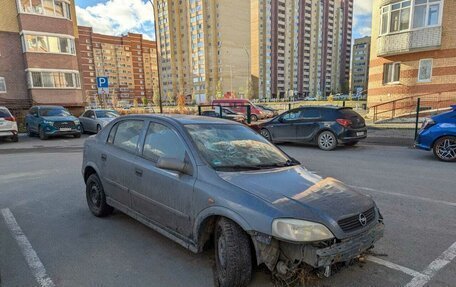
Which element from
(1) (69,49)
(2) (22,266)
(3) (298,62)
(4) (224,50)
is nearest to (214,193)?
(2) (22,266)

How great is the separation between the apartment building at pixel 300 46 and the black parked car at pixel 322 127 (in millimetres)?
93910

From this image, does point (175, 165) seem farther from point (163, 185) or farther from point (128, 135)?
point (128, 135)

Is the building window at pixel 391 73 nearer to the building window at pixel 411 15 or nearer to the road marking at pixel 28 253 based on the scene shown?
the building window at pixel 411 15

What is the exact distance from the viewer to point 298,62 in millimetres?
120062

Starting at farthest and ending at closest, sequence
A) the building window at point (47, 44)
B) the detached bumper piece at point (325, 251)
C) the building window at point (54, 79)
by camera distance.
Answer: the building window at point (54, 79) → the building window at point (47, 44) → the detached bumper piece at point (325, 251)

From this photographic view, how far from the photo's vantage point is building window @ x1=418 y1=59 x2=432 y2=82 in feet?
58.1

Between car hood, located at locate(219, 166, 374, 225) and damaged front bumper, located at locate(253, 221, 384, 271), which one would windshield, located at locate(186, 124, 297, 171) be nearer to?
car hood, located at locate(219, 166, 374, 225)

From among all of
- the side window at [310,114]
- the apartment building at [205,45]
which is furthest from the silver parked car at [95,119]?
the apartment building at [205,45]

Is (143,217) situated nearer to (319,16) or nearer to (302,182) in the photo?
(302,182)

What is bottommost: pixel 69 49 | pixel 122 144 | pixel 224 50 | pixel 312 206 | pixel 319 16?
pixel 312 206

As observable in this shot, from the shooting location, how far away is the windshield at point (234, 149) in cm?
312

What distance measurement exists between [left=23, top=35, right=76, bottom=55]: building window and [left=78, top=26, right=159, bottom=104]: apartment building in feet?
297

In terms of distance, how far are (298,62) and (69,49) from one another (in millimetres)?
107615

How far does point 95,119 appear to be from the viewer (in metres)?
16.6
